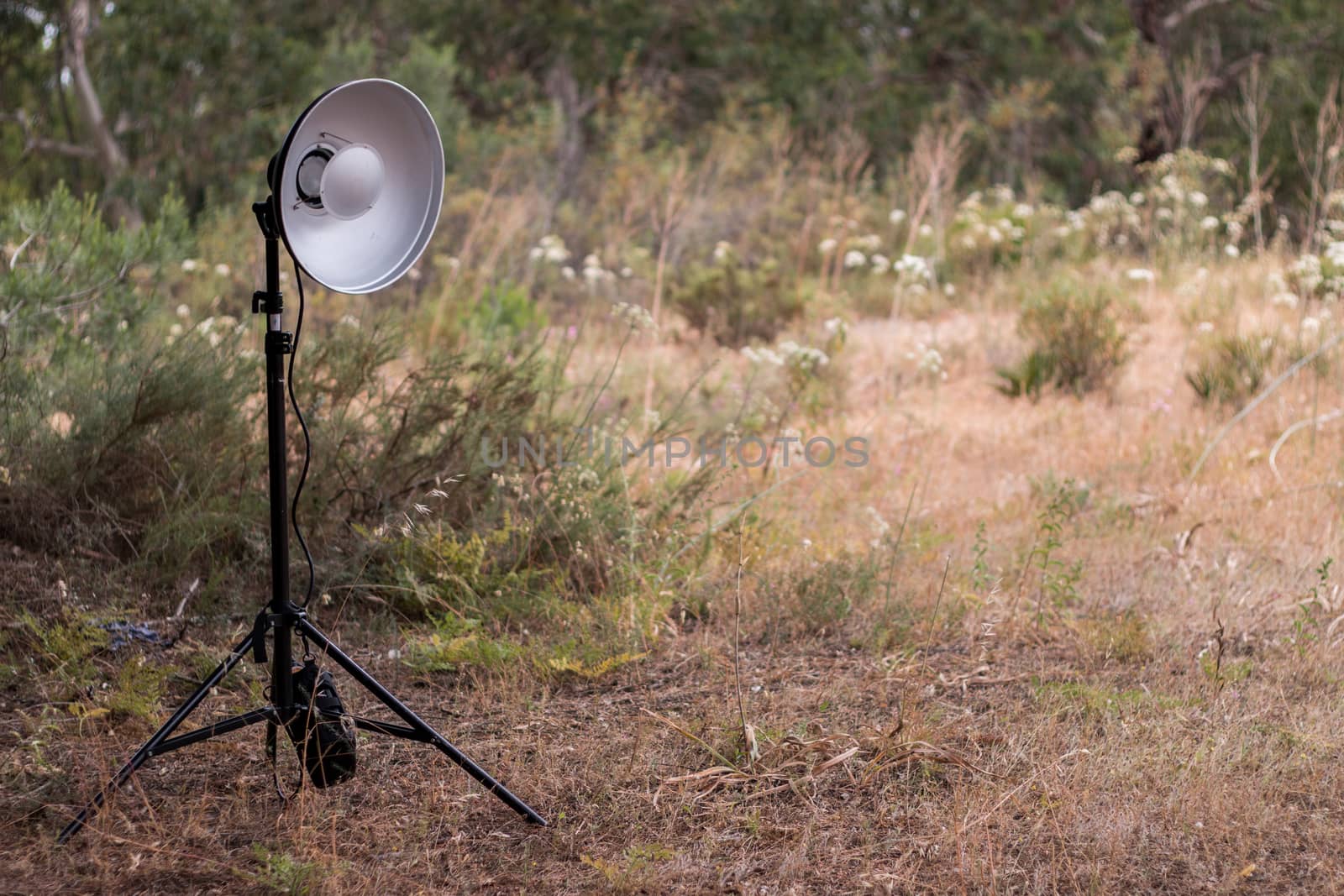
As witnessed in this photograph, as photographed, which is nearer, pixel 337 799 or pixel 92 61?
pixel 337 799

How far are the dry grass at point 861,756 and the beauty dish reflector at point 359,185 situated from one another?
3.54 ft

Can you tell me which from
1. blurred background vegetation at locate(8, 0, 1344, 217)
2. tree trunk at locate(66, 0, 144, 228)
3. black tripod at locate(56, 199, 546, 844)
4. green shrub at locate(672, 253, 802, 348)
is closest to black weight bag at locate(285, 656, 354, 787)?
black tripod at locate(56, 199, 546, 844)

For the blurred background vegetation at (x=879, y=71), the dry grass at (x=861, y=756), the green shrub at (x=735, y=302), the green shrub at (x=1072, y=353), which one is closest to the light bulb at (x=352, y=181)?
the dry grass at (x=861, y=756)

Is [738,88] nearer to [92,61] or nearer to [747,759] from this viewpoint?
[92,61]

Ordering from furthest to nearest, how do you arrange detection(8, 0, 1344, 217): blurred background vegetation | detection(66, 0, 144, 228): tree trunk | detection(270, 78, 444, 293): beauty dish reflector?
detection(8, 0, 1344, 217): blurred background vegetation → detection(66, 0, 144, 228): tree trunk → detection(270, 78, 444, 293): beauty dish reflector

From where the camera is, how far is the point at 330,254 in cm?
224

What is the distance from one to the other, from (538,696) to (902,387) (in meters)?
3.53

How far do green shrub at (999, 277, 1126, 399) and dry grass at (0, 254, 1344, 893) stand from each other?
187cm

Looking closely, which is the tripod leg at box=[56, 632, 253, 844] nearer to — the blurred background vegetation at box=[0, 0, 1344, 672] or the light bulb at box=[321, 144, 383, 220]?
the blurred background vegetation at box=[0, 0, 1344, 672]

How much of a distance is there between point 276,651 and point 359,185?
0.95 meters

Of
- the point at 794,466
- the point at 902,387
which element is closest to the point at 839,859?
the point at 794,466

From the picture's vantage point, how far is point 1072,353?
5934 millimetres

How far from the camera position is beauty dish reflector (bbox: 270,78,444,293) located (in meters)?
2.11

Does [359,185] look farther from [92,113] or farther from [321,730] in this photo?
[92,113]
